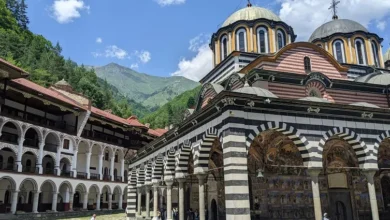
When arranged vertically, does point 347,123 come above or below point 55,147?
below

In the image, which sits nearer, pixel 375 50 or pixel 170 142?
pixel 170 142

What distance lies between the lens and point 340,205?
16.9 metres

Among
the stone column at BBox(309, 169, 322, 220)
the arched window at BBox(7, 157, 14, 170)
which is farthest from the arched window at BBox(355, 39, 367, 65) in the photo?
the arched window at BBox(7, 157, 14, 170)

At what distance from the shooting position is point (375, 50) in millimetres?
24781

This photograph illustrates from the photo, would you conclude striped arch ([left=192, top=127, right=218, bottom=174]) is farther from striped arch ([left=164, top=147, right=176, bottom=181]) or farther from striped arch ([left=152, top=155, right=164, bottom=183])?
striped arch ([left=152, top=155, right=164, bottom=183])

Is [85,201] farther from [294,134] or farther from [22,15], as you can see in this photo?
[22,15]

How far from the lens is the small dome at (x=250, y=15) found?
75.8ft

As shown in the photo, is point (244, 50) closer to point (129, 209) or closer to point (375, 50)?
point (375, 50)

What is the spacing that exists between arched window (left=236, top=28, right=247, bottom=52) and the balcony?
57.8 feet

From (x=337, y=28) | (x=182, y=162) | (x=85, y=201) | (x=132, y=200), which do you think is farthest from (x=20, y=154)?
(x=337, y=28)

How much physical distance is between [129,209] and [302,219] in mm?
13805

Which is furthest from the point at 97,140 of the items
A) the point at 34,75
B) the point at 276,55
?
the point at 276,55

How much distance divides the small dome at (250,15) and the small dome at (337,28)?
4243mm

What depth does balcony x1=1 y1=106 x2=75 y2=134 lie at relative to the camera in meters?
27.0
